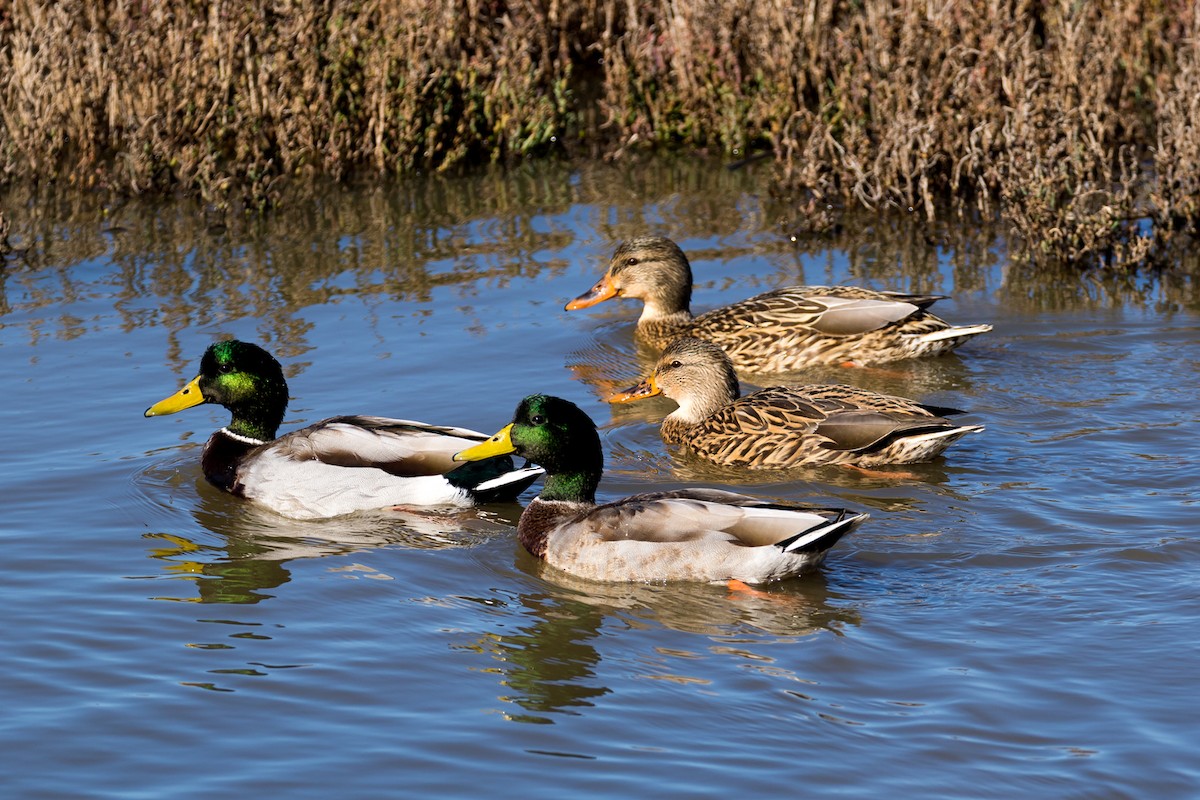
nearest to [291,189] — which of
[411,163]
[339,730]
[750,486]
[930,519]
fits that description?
[411,163]

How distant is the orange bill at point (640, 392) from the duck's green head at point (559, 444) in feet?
5.40

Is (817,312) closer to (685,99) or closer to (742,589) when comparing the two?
(742,589)

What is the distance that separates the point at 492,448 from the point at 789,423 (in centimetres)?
146

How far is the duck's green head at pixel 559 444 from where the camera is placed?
664 centimetres

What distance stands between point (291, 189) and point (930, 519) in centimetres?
652

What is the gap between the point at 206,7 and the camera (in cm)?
Result: 1211

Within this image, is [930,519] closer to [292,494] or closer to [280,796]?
[292,494]

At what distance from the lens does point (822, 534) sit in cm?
587

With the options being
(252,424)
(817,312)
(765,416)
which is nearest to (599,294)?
(817,312)

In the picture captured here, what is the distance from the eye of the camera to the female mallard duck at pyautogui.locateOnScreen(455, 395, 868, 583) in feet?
19.6

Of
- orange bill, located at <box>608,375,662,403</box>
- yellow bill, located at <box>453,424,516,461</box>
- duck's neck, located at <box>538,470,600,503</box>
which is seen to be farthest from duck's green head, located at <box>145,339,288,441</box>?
orange bill, located at <box>608,375,662,403</box>

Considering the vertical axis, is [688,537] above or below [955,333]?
below

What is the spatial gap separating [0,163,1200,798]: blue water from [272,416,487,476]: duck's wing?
248 millimetres

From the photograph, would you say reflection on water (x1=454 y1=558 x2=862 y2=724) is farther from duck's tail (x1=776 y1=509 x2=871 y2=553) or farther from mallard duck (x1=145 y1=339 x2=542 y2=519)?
mallard duck (x1=145 y1=339 x2=542 y2=519)
